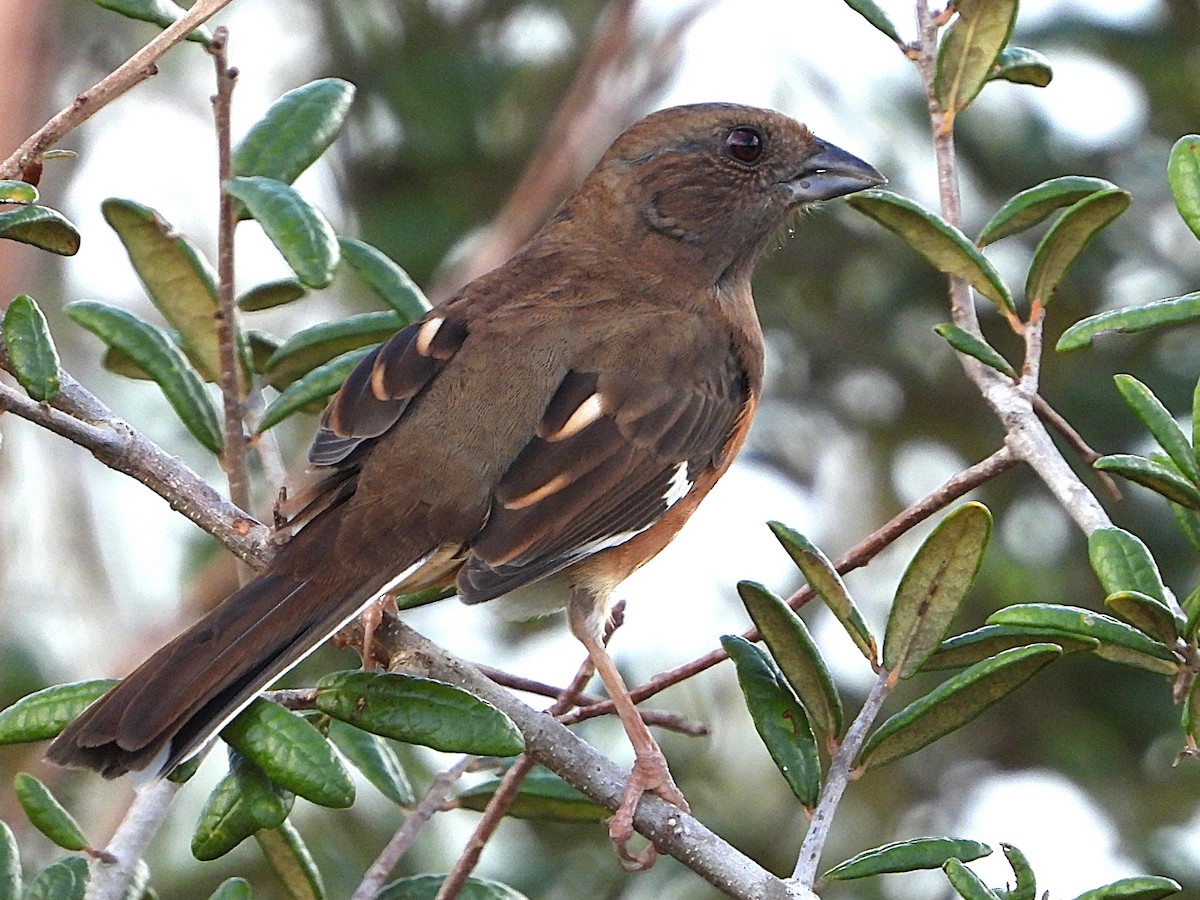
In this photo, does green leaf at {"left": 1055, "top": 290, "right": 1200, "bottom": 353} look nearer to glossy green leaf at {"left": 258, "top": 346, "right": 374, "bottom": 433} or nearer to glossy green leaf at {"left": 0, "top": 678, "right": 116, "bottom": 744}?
glossy green leaf at {"left": 258, "top": 346, "right": 374, "bottom": 433}

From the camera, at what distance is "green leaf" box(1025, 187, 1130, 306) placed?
2855 millimetres

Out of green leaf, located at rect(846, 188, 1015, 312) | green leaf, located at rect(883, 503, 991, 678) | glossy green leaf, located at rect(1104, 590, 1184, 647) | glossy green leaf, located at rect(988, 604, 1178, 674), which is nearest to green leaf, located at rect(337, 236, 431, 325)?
green leaf, located at rect(846, 188, 1015, 312)

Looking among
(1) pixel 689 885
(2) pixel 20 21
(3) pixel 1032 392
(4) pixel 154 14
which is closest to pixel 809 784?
(3) pixel 1032 392

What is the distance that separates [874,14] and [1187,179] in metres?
0.74

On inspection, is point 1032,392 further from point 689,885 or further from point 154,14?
point 689,885

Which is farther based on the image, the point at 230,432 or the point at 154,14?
the point at 230,432

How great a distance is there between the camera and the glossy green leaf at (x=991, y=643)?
8.27ft

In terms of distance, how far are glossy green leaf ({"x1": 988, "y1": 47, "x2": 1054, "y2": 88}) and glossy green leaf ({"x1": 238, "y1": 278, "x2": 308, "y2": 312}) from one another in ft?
4.63

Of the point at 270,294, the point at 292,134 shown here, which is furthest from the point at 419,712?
the point at 292,134

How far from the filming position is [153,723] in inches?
104

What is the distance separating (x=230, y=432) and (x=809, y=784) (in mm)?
1261

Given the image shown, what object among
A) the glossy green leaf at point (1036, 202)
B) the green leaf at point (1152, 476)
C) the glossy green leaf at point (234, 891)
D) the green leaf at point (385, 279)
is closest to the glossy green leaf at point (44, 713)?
the glossy green leaf at point (234, 891)

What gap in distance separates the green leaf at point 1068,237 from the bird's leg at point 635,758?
1061 millimetres

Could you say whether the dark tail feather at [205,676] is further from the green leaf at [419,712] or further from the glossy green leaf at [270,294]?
the glossy green leaf at [270,294]
